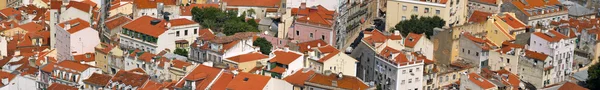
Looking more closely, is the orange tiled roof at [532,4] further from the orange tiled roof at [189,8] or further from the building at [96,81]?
the building at [96,81]

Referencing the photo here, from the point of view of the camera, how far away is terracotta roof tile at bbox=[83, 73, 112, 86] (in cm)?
7308

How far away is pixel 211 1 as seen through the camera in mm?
95250

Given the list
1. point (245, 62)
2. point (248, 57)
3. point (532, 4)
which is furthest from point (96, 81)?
point (532, 4)

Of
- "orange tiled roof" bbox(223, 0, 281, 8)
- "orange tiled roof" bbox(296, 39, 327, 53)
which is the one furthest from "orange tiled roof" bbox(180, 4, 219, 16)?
"orange tiled roof" bbox(296, 39, 327, 53)

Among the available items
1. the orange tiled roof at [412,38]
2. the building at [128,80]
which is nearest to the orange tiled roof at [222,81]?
the building at [128,80]

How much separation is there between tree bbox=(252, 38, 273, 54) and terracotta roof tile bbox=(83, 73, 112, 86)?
10350 mm

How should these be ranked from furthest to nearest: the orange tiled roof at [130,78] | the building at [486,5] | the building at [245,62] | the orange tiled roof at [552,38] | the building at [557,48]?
the building at [486,5]
the orange tiled roof at [552,38]
the building at [557,48]
the building at [245,62]
the orange tiled roof at [130,78]

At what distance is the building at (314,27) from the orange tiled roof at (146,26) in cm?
871

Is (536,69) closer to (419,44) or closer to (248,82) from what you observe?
(419,44)

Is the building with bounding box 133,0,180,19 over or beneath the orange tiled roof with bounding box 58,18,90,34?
over

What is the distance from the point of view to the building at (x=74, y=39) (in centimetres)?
8212

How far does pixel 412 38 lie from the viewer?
78.9m

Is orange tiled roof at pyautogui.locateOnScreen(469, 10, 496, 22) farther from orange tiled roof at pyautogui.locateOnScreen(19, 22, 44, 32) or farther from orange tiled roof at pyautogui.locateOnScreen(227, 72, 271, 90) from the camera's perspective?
orange tiled roof at pyautogui.locateOnScreen(19, 22, 44, 32)

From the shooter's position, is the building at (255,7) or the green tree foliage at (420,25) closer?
the green tree foliage at (420,25)
